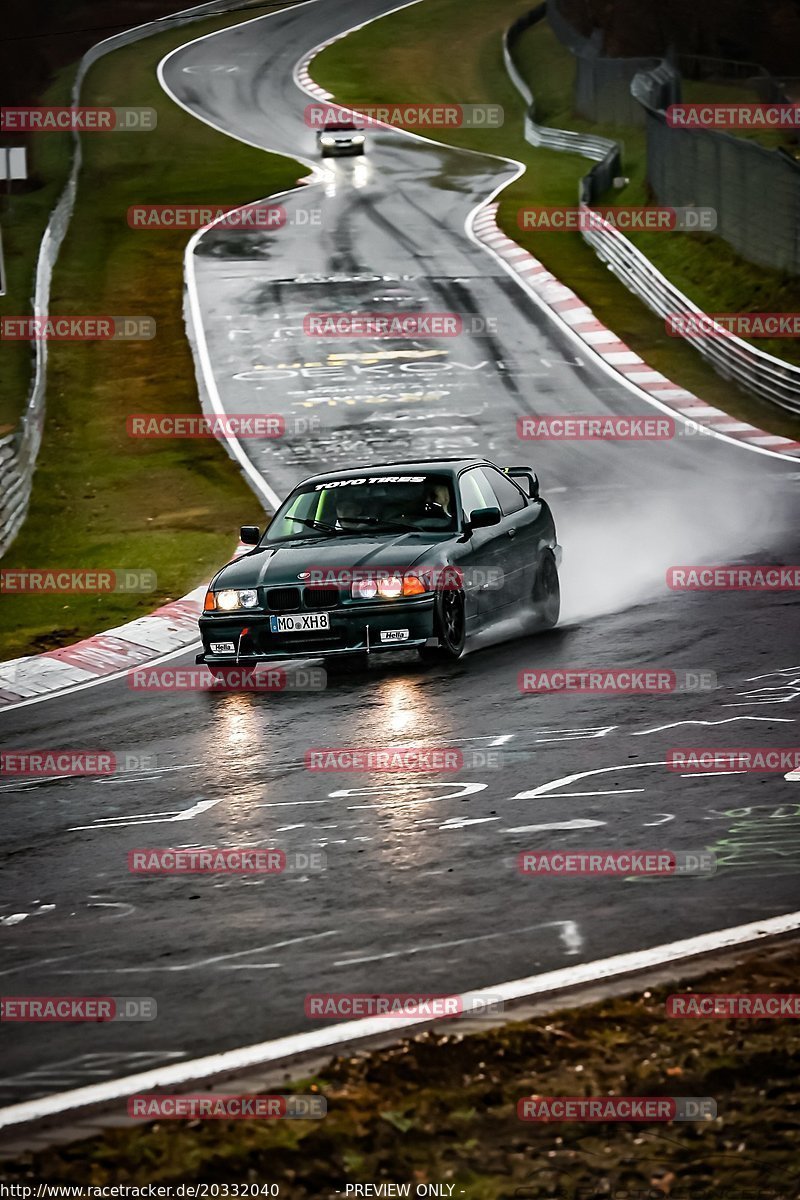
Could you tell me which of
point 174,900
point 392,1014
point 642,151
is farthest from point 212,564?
point 642,151

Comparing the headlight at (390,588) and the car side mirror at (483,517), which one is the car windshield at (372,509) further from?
the headlight at (390,588)

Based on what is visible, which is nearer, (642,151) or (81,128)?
(642,151)

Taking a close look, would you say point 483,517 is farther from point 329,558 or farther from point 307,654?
point 307,654

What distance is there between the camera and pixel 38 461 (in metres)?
25.2

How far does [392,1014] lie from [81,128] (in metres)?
57.6

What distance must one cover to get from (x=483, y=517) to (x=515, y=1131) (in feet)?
26.6

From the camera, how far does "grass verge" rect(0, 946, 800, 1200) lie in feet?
→ 15.3

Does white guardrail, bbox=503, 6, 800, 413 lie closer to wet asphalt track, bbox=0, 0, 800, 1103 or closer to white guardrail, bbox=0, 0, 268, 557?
wet asphalt track, bbox=0, 0, 800, 1103

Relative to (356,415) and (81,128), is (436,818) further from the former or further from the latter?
(81,128)

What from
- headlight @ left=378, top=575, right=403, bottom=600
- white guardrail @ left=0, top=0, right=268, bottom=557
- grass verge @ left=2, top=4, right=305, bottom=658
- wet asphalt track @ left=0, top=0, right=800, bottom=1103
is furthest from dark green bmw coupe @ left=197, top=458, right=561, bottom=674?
white guardrail @ left=0, top=0, right=268, bottom=557

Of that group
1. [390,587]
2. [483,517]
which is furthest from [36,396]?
[390,587]

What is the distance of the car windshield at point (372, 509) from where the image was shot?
13.2 metres

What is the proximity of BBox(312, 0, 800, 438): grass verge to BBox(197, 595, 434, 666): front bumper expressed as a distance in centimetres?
1396

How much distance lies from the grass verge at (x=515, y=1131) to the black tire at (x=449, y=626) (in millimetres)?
6714
